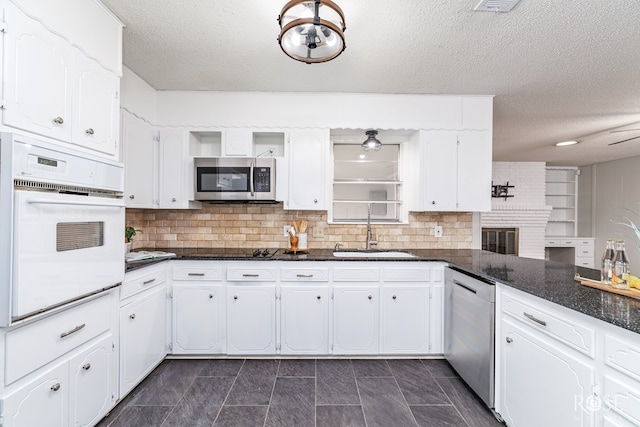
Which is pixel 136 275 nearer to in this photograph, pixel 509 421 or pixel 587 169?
pixel 509 421

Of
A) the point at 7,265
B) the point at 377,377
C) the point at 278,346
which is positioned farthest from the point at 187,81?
the point at 377,377

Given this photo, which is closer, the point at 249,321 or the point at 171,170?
the point at 249,321

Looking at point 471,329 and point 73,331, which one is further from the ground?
point 73,331

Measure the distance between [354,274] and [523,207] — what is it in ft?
17.8

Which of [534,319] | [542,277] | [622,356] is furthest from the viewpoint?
[542,277]

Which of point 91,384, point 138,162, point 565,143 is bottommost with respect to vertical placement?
point 91,384

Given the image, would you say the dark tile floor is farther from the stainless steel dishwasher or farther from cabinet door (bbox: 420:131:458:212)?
cabinet door (bbox: 420:131:458:212)

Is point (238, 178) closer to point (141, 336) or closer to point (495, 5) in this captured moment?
point (141, 336)

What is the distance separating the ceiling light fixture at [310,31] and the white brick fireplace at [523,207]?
5.69m

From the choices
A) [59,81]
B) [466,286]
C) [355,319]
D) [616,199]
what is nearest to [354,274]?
[355,319]

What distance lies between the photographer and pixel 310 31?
1.48m

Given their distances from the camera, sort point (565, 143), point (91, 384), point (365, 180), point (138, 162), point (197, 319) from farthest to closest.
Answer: point (565, 143) → point (365, 180) → point (138, 162) → point (197, 319) → point (91, 384)

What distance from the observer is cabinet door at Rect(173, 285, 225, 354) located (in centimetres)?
243

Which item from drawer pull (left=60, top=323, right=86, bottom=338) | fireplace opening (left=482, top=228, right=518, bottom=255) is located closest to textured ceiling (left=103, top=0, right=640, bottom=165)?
drawer pull (left=60, top=323, right=86, bottom=338)
